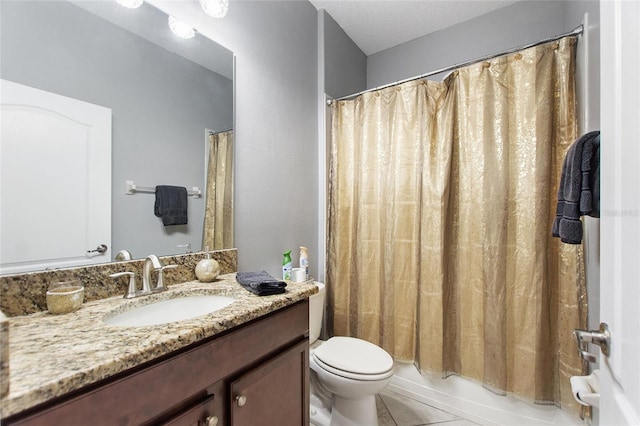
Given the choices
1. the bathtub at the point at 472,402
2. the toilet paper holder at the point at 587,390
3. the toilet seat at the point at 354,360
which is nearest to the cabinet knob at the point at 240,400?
the toilet seat at the point at 354,360

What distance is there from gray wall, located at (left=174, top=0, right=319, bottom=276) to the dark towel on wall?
136cm

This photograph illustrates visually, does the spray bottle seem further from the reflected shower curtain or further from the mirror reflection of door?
the mirror reflection of door

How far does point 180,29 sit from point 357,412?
2.04 meters

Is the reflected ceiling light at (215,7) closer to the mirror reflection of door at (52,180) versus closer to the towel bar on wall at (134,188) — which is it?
the mirror reflection of door at (52,180)

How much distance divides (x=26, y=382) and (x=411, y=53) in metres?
2.87

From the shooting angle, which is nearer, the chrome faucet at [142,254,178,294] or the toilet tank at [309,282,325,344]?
the chrome faucet at [142,254,178,294]

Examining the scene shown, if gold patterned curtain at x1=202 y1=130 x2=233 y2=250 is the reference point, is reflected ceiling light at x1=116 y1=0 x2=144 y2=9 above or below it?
above

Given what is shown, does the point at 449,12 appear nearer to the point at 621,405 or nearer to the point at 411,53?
the point at 411,53

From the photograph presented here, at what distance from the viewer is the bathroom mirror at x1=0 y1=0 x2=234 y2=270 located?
81cm

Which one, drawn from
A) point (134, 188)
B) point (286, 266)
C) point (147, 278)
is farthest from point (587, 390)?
point (134, 188)

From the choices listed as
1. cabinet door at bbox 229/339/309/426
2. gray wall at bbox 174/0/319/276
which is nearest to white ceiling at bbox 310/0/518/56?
gray wall at bbox 174/0/319/276

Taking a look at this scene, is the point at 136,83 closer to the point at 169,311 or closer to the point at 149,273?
the point at 149,273

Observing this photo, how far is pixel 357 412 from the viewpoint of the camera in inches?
53.5

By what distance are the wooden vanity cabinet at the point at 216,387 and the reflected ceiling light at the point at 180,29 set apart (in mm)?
1277
